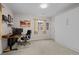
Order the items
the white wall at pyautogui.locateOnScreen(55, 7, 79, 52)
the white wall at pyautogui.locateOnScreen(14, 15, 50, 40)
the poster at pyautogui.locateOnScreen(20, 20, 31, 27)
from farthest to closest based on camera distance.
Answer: the poster at pyautogui.locateOnScreen(20, 20, 31, 27)
the white wall at pyautogui.locateOnScreen(14, 15, 50, 40)
the white wall at pyautogui.locateOnScreen(55, 7, 79, 52)

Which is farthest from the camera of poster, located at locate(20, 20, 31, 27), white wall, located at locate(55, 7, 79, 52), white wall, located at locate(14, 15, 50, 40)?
poster, located at locate(20, 20, 31, 27)

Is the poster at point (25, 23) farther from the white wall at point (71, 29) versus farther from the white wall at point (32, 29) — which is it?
the white wall at point (71, 29)

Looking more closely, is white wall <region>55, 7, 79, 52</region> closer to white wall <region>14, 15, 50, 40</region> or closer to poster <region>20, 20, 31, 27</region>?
white wall <region>14, 15, 50, 40</region>

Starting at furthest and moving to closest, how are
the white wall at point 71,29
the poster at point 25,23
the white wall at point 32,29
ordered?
the poster at point 25,23 < the white wall at point 32,29 < the white wall at point 71,29

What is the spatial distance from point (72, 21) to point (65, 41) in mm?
1226

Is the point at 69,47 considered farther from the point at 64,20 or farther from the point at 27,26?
the point at 27,26

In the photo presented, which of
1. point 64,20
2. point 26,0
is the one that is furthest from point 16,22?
point 26,0

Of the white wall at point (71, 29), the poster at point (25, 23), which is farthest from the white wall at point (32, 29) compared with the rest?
the white wall at point (71, 29)

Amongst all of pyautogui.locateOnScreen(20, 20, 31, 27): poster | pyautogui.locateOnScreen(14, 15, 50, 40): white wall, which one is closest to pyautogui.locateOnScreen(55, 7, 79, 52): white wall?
pyautogui.locateOnScreen(14, 15, 50, 40): white wall

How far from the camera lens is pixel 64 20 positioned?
235 inches

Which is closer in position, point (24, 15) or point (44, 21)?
point (24, 15)

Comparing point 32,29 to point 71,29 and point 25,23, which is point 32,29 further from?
point 71,29

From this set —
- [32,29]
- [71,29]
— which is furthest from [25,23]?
[71,29]
